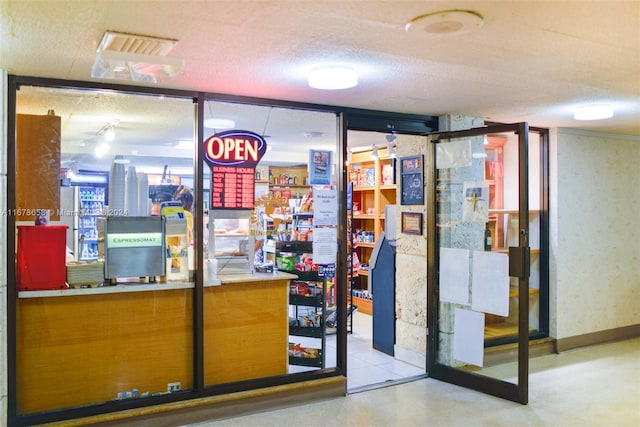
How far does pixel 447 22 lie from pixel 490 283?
2404 mm

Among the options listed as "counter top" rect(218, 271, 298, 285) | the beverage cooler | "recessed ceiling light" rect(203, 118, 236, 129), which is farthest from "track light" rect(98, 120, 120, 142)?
"counter top" rect(218, 271, 298, 285)

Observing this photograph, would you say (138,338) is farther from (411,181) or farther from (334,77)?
(411,181)

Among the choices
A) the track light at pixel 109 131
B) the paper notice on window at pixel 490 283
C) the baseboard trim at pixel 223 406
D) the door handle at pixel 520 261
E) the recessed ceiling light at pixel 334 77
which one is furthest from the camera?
the paper notice on window at pixel 490 283

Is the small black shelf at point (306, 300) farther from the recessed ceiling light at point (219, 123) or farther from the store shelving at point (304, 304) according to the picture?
the recessed ceiling light at point (219, 123)

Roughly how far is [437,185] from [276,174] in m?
1.46

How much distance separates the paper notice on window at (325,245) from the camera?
13.2ft

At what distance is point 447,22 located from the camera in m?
2.16

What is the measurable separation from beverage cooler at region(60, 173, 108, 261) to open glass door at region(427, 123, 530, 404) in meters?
2.73

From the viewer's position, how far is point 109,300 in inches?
130

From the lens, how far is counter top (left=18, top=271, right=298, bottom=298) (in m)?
3.12

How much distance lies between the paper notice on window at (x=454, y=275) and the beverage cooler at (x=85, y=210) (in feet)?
9.17

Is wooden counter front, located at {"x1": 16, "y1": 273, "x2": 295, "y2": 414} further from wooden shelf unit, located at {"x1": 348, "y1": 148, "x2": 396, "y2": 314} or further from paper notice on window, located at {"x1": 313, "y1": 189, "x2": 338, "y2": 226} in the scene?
wooden shelf unit, located at {"x1": 348, "y1": 148, "x2": 396, "y2": 314}

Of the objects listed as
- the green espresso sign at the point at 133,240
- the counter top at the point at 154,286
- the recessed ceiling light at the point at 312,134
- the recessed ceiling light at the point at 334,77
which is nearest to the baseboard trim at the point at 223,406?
the counter top at the point at 154,286

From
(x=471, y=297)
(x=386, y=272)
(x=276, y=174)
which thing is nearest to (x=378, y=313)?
(x=386, y=272)
